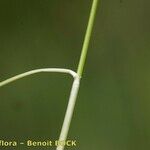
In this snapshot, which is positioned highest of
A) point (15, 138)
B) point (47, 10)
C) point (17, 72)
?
point (47, 10)

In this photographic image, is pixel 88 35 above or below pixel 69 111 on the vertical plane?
above

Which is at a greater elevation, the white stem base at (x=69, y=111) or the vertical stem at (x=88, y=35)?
the vertical stem at (x=88, y=35)

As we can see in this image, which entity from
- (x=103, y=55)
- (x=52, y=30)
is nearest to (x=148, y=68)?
(x=103, y=55)

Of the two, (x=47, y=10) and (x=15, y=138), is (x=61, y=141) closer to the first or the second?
(x=15, y=138)

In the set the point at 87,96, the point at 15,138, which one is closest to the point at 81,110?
the point at 87,96

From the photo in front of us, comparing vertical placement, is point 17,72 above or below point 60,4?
below

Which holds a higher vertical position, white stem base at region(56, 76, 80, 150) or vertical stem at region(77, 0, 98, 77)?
vertical stem at region(77, 0, 98, 77)

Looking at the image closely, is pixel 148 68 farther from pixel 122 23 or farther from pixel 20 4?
pixel 20 4
